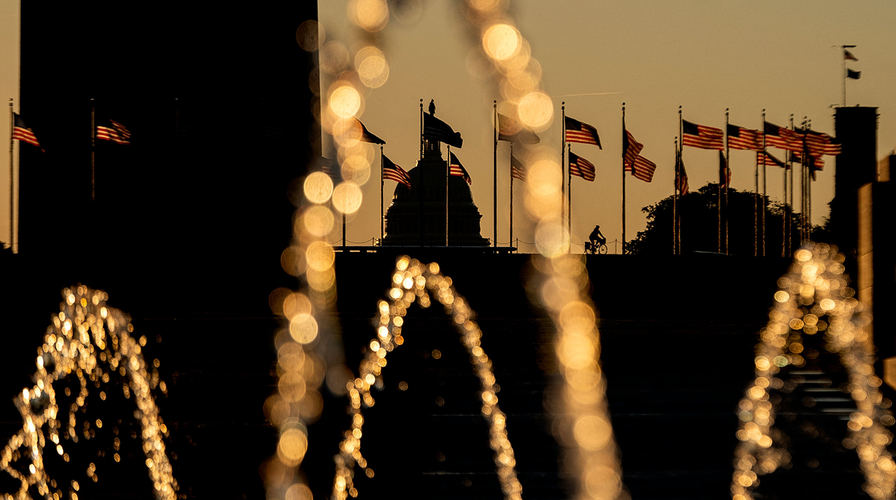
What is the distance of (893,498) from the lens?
8133mm

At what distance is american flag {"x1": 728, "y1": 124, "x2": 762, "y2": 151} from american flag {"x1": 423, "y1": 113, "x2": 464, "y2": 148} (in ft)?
29.8

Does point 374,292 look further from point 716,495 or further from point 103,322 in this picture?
point 716,495

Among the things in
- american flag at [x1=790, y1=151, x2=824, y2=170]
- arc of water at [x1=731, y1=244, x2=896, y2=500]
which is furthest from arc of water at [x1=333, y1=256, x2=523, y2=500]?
american flag at [x1=790, y1=151, x2=824, y2=170]

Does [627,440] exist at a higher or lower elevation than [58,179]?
lower

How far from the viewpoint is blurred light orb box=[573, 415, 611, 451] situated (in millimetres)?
10398

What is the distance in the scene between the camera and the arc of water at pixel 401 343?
8.86 m

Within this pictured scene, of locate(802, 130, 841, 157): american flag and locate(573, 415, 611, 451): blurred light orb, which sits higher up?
locate(802, 130, 841, 157): american flag

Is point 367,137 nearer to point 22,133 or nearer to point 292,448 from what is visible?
point 22,133

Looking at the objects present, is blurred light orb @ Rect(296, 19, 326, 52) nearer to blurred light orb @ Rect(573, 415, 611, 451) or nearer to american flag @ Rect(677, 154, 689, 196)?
american flag @ Rect(677, 154, 689, 196)

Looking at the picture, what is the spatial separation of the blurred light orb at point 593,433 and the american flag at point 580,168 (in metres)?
21.9

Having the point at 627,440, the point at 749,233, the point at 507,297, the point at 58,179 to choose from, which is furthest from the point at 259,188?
the point at 749,233

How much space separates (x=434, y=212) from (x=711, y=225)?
19.8 metres

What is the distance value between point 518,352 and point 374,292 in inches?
545

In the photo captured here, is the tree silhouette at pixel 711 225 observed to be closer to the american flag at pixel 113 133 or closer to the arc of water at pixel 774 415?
the american flag at pixel 113 133
